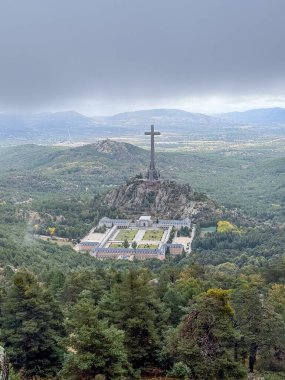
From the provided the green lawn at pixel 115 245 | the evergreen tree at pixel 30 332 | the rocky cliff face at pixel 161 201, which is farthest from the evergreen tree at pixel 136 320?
the rocky cliff face at pixel 161 201

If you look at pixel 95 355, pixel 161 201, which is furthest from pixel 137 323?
pixel 161 201

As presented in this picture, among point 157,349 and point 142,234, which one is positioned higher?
point 157,349

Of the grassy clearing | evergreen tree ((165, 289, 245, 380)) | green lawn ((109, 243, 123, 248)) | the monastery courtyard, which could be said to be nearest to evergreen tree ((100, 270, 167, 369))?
evergreen tree ((165, 289, 245, 380))

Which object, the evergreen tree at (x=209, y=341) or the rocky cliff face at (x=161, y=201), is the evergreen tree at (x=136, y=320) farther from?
the rocky cliff face at (x=161, y=201)

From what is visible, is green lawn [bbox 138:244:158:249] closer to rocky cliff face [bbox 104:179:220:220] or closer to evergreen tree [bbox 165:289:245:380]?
rocky cliff face [bbox 104:179:220:220]

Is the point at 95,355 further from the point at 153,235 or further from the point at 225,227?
the point at 225,227

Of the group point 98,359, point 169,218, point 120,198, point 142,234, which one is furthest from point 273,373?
point 120,198

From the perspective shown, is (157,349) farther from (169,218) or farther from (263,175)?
(263,175)

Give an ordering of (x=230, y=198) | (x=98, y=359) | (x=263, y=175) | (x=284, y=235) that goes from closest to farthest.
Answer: (x=98, y=359), (x=284, y=235), (x=230, y=198), (x=263, y=175)
